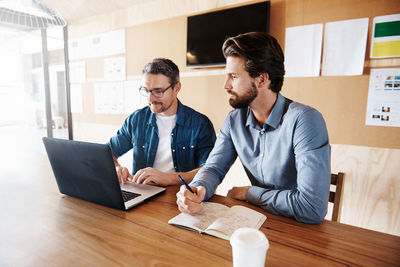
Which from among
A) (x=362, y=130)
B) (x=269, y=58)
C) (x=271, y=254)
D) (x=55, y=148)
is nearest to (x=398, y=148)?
(x=362, y=130)

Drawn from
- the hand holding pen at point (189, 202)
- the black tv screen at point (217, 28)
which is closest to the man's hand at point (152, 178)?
the hand holding pen at point (189, 202)

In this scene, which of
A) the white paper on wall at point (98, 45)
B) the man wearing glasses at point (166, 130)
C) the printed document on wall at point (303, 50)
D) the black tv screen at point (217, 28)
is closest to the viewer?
the man wearing glasses at point (166, 130)

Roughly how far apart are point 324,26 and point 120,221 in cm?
195

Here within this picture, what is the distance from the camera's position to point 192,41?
2383 mm

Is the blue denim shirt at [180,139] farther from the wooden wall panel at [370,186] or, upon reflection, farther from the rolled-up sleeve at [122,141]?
the wooden wall panel at [370,186]

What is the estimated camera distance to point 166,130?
172cm

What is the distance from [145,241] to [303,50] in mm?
1864

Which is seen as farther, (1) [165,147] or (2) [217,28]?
(2) [217,28]

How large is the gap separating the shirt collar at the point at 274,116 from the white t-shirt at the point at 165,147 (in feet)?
2.17

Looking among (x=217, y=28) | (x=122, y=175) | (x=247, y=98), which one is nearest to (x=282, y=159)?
(x=247, y=98)

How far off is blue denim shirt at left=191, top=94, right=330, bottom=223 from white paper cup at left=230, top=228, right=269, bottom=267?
0.42 metres

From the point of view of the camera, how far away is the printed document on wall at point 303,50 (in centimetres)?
189

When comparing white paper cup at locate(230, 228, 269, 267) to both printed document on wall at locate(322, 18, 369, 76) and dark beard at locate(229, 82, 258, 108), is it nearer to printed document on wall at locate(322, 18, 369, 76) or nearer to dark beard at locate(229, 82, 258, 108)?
dark beard at locate(229, 82, 258, 108)

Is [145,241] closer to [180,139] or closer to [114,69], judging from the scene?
[180,139]
